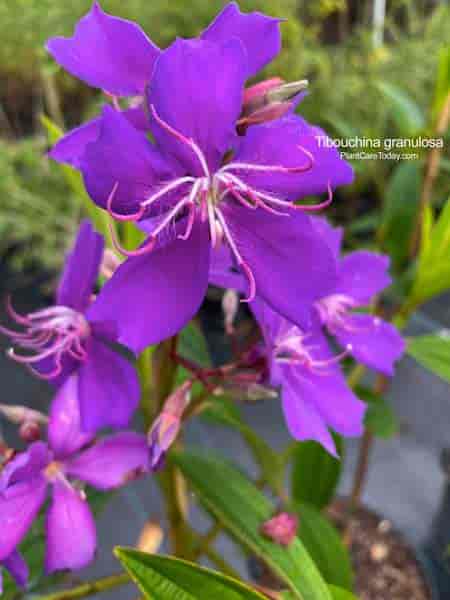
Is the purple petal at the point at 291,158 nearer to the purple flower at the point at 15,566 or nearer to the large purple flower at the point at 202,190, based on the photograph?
the large purple flower at the point at 202,190

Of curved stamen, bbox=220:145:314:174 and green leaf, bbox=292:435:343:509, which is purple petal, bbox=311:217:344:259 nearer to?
curved stamen, bbox=220:145:314:174

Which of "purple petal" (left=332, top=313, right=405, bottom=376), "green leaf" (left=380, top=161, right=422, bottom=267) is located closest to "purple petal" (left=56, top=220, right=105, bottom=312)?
"purple petal" (left=332, top=313, right=405, bottom=376)

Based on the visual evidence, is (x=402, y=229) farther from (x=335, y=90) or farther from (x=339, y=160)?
(x=335, y=90)

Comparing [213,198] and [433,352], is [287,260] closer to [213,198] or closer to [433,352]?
[213,198]

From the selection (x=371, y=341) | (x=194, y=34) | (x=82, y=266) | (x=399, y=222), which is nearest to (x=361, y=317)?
(x=371, y=341)

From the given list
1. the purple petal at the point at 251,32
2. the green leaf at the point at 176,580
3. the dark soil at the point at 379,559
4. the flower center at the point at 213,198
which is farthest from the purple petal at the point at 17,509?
the dark soil at the point at 379,559

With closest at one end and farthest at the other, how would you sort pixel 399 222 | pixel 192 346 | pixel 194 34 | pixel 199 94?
pixel 199 94 < pixel 192 346 < pixel 399 222 < pixel 194 34
